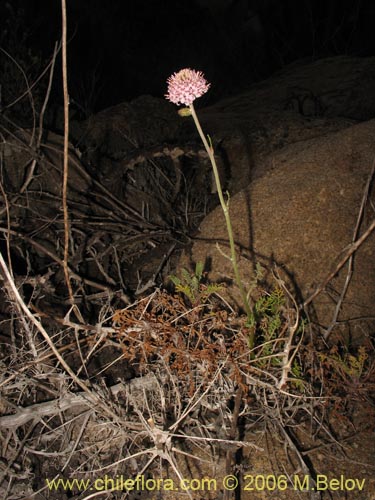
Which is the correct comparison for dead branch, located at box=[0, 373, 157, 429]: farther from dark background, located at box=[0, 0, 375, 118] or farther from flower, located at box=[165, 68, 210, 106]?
dark background, located at box=[0, 0, 375, 118]

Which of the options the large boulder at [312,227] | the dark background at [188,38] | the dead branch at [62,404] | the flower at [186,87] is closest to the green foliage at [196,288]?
the large boulder at [312,227]

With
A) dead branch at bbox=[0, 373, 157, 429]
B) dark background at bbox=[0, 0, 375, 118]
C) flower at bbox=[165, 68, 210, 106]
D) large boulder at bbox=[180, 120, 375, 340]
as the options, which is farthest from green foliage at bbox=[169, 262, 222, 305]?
dark background at bbox=[0, 0, 375, 118]

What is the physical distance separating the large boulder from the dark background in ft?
18.6

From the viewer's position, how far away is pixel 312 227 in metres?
2.00

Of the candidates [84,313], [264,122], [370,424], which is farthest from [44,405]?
[264,122]

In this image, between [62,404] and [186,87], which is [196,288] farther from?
[186,87]

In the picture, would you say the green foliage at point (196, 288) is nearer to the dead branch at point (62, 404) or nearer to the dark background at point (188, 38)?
the dead branch at point (62, 404)

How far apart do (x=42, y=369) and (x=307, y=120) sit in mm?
2692

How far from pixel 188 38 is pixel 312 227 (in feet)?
36.9

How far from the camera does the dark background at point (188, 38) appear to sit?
860cm

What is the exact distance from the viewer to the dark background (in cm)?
860

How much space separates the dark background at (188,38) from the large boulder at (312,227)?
5666 mm

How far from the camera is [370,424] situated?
57.5 inches

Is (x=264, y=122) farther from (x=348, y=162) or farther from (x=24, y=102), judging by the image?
(x=24, y=102)
